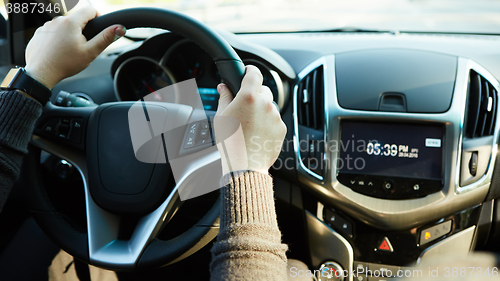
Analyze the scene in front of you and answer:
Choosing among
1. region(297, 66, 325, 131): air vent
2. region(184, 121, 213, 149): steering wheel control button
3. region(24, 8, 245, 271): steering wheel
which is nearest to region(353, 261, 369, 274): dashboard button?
region(297, 66, 325, 131): air vent

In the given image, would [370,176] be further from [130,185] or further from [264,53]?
[130,185]

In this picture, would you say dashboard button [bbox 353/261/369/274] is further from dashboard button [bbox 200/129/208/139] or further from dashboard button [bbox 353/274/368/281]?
dashboard button [bbox 200/129/208/139]

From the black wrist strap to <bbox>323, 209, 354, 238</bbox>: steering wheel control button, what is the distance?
1127 mm

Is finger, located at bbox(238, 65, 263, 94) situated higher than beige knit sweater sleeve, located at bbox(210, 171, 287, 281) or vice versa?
finger, located at bbox(238, 65, 263, 94)

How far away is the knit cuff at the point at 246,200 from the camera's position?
2.57 ft

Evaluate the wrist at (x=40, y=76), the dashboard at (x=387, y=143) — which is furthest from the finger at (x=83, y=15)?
the dashboard at (x=387, y=143)

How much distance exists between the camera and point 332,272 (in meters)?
1.60

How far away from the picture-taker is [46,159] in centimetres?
154

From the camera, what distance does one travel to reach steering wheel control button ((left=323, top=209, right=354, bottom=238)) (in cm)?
157

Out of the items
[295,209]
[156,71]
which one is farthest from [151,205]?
[156,71]

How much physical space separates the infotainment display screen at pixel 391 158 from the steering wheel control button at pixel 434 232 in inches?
7.2

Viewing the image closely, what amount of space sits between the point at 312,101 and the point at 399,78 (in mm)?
345

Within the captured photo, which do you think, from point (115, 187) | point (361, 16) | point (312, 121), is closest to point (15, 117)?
point (115, 187)

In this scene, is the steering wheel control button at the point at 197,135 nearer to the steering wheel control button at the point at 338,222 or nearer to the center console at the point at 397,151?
the center console at the point at 397,151
